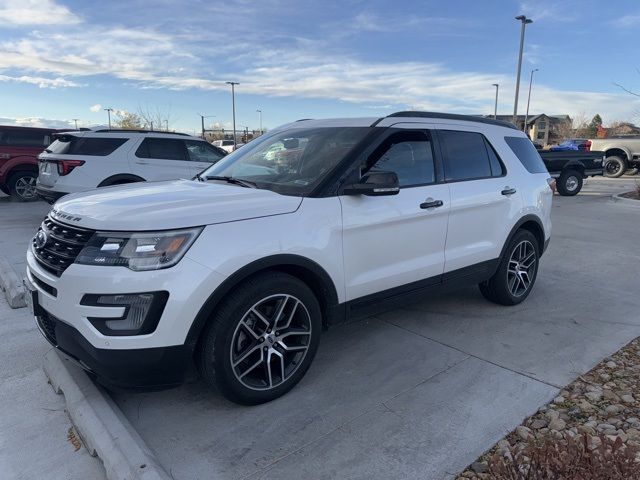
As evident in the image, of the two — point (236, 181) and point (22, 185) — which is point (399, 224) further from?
point (22, 185)

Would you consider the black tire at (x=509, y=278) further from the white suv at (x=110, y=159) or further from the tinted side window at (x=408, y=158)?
the white suv at (x=110, y=159)

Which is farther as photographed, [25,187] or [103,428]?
[25,187]

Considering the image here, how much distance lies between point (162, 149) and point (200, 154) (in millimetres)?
771

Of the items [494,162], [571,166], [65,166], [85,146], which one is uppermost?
[85,146]

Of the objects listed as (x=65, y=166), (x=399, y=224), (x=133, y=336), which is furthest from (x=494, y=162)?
(x=65, y=166)

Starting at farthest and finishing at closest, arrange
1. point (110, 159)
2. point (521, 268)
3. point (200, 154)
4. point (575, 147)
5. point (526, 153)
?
1. point (575, 147)
2. point (200, 154)
3. point (110, 159)
4. point (526, 153)
5. point (521, 268)

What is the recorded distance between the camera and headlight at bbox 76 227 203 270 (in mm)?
2520

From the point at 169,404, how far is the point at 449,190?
266 centimetres

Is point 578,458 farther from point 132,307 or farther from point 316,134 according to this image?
point 316,134

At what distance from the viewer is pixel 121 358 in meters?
2.53

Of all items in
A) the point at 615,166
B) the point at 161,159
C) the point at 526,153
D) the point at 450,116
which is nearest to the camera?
the point at 450,116

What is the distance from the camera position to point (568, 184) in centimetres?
1542

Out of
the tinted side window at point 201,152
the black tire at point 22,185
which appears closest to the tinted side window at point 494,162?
the tinted side window at point 201,152

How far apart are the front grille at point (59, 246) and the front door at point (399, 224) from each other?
5.28 ft
